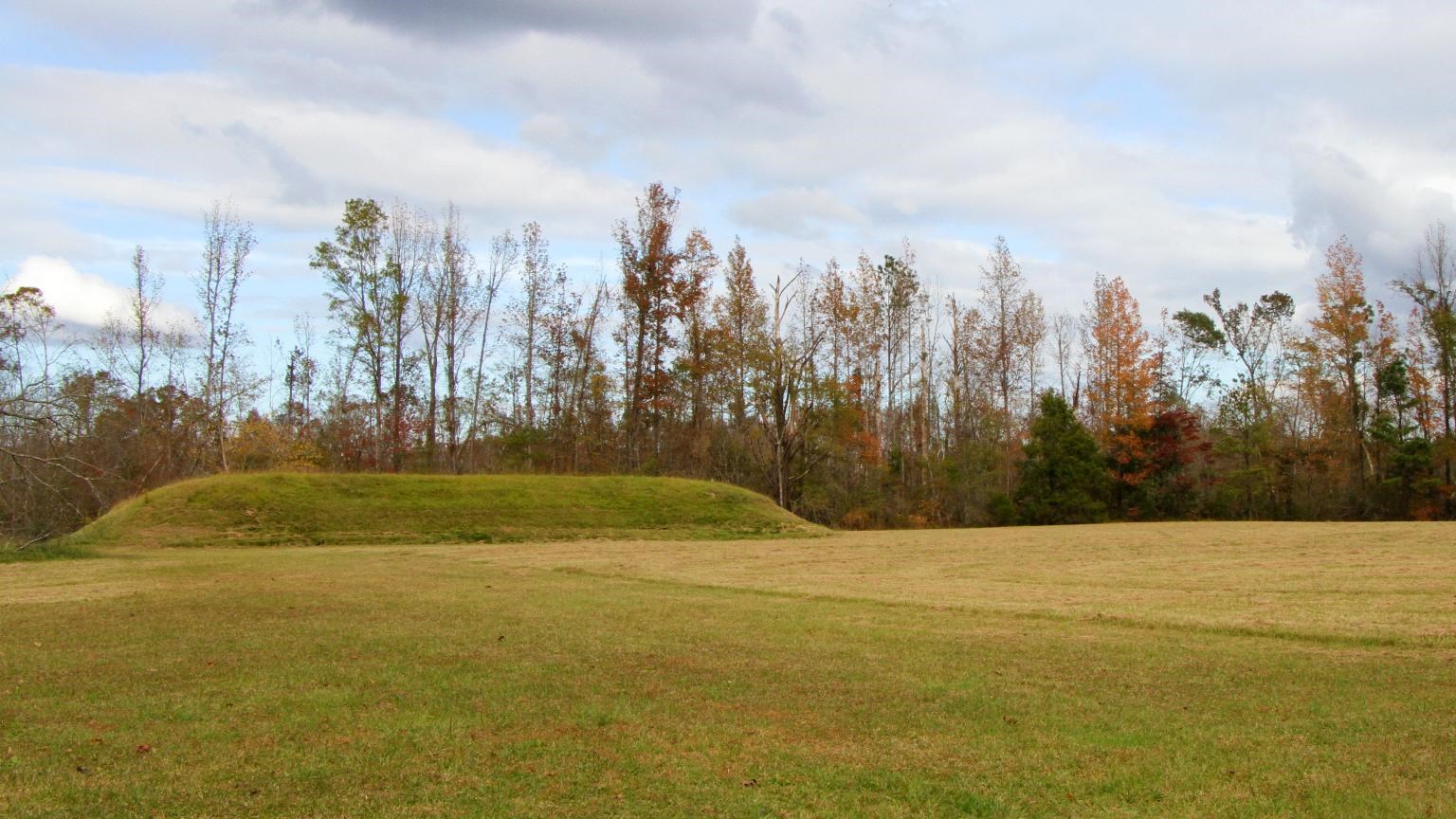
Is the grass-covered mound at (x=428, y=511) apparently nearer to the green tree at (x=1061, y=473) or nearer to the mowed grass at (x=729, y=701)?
the mowed grass at (x=729, y=701)

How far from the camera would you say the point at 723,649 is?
10.5 meters

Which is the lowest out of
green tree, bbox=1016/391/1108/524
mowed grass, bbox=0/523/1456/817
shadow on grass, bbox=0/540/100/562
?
mowed grass, bbox=0/523/1456/817

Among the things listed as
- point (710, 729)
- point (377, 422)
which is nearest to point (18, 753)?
point (710, 729)

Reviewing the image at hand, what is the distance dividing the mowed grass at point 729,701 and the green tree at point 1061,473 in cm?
3469

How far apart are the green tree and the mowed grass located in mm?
34692

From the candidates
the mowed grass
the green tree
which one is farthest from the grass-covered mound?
the green tree

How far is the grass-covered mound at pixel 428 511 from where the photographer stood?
32219 mm

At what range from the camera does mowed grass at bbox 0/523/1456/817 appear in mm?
5484

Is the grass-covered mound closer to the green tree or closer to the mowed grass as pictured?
the mowed grass

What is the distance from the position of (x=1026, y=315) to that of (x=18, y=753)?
62290 mm

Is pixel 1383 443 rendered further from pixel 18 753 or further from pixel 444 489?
pixel 18 753

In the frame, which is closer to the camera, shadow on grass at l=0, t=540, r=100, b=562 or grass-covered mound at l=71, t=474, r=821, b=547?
shadow on grass at l=0, t=540, r=100, b=562

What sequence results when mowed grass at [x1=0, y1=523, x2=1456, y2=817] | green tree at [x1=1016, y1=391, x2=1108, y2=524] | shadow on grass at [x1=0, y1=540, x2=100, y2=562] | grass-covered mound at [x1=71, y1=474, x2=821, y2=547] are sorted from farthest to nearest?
green tree at [x1=1016, y1=391, x2=1108, y2=524]
grass-covered mound at [x1=71, y1=474, x2=821, y2=547]
shadow on grass at [x1=0, y1=540, x2=100, y2=562]
mowed grass at [x1=0, y1=523, x2=1456, y2=817]

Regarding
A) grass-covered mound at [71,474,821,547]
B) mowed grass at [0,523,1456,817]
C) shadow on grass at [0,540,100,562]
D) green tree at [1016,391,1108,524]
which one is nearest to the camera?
mowed grass at [0,523,1456,817]
